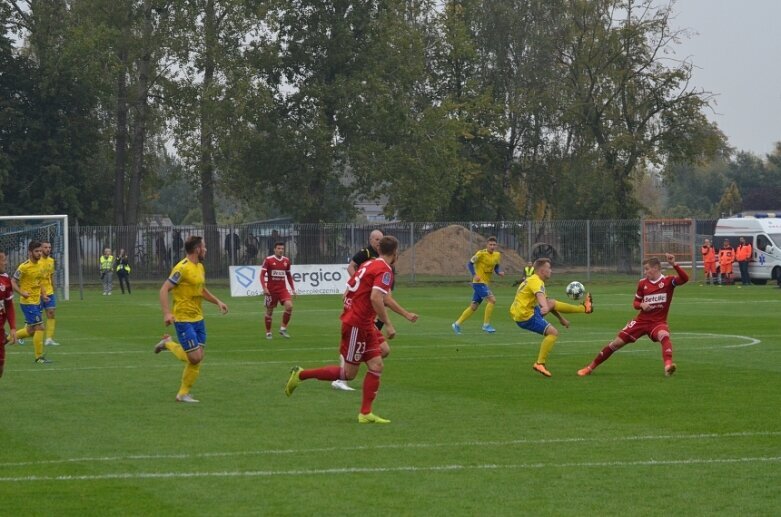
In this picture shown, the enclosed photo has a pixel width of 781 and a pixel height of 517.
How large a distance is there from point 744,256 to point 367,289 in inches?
1590

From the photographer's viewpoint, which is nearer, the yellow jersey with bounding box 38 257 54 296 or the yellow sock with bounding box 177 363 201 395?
the yellow sock with bounding box 177 363 201 395

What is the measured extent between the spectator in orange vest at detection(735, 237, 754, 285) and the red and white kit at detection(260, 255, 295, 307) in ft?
95.4

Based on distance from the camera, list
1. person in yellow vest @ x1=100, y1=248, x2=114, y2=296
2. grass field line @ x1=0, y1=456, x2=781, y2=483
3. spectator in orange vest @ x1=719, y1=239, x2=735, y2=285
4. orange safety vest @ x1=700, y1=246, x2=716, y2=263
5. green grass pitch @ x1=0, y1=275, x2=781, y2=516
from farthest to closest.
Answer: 1. orange safety vest @ x1=700, y1=246, x2=716, y2=263
2. spectator in orange vest @ x1=719, y1=239, x2=735, y2=285
3. person in yellow vest @ x1=100, y1=248, x2=114, y2=296
4. grass field line @ x1=0, y1=456, x2=781, y2=483
5. green grass pitch @ x1=0, y1=275, x2=781, y2=516

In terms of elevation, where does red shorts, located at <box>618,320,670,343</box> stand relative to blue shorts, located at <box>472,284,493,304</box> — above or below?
below

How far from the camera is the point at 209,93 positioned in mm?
59750

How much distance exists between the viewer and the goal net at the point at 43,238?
43125 millimetres

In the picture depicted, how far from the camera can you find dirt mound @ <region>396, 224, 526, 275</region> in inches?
2296

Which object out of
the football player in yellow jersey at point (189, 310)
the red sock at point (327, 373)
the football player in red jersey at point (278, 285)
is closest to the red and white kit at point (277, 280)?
the football player in red jersey at point (278, 285)

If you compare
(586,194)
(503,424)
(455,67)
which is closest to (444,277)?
(586,194)

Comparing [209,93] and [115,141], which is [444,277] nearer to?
[209,93]

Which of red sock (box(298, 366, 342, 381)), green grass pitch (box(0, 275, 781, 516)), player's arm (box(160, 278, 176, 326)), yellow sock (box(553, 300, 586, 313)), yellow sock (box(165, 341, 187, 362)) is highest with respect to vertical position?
player's arm (box(160, 278, 176, 326))

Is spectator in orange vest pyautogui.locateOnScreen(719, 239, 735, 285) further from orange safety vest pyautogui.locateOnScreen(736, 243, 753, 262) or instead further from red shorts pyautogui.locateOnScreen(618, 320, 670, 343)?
red shorts pyautogui.locateOnScreen(618, 320, 670, 343)

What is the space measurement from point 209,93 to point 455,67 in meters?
18.2

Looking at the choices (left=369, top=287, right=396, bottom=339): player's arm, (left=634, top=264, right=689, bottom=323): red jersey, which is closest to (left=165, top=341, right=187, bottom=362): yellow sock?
(left=369, top=287, right=396, bottom=339): player's arm
